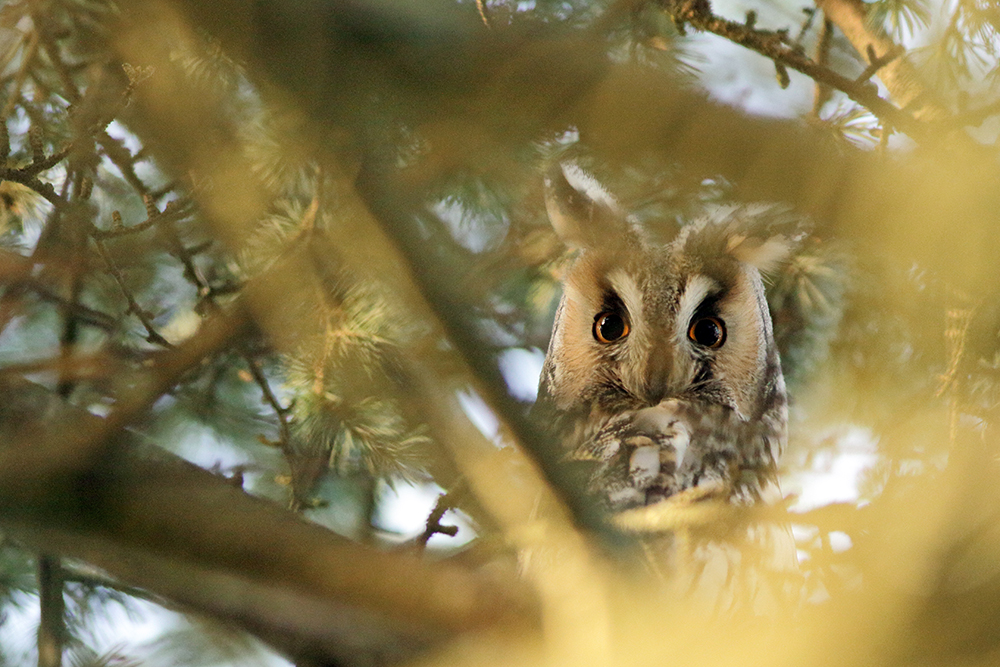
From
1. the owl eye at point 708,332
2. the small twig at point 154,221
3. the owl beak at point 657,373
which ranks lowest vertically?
the owl beak at point 657,373

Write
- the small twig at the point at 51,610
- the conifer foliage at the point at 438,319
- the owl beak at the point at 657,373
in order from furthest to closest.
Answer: the owl beak at the point at 657,373, the small twig at the point at 51,610, the conifer foliage at the point at 438,319

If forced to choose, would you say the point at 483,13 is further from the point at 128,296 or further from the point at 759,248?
the point at 128,296

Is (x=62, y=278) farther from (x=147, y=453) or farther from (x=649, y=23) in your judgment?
(x=649, y=23)

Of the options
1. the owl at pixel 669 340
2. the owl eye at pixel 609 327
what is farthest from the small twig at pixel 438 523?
the owl eye at pixel 609 327

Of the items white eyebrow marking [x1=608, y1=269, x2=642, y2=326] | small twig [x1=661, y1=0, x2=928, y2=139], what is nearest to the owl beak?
white eyebrow marking [x1=608, y1=269, x2=642, y2=326]

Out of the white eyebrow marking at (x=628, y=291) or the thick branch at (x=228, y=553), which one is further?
the white eyebrow marking at (x=628, y=291)

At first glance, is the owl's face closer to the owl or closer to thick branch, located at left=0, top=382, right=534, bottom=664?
the owl

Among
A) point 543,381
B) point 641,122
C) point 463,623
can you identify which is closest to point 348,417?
point 543,381

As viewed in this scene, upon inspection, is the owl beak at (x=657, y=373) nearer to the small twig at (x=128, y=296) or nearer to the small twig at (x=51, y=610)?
the small twig at (x=128, y=296)

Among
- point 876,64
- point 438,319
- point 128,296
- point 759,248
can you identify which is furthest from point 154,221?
point 876,64

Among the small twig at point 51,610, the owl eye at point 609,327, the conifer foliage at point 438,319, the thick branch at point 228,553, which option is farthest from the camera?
the owl eye at point 609,327
